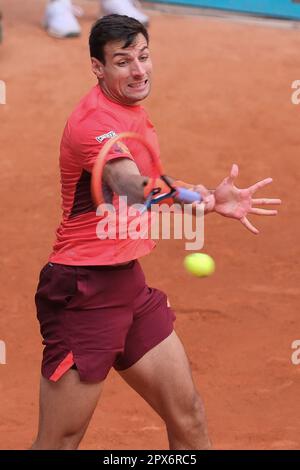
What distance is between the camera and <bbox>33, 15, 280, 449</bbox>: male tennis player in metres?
4.44

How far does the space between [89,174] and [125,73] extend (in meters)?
0.46

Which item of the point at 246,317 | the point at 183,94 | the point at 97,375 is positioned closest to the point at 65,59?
the point at 183,94

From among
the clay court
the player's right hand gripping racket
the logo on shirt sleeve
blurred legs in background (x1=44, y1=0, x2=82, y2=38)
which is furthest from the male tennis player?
blurred legs in background (x1=44, y1=0, x2=82, y2=38)

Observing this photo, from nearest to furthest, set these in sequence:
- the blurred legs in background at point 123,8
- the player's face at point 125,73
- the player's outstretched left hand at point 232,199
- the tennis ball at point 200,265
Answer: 1. the player's outstretched left hand at point 232,199
2. the tennis ball at point 200,265
3. the player's face at point 125,73
4. the blurred legs in background at point 123,8

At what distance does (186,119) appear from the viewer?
9.74m

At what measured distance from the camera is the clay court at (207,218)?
6.01 metres

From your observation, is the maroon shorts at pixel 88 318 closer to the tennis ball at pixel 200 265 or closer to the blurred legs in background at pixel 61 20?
the tennis ball at pixel 200 265

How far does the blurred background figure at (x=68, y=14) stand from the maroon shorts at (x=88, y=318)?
680 centimetres

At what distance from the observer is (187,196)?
4.09 metres

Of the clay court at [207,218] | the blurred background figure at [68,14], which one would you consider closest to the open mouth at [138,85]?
the clay court at [207,218]

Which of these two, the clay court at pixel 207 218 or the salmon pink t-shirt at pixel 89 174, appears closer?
the salmon pink t-shirt at pixel 89 174

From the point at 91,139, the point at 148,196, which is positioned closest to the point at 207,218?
the point at 91,139

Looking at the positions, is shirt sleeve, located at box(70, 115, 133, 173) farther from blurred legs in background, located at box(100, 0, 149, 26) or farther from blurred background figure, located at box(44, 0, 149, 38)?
blurred legs in background, located at box(100, 0, 149, 26)
